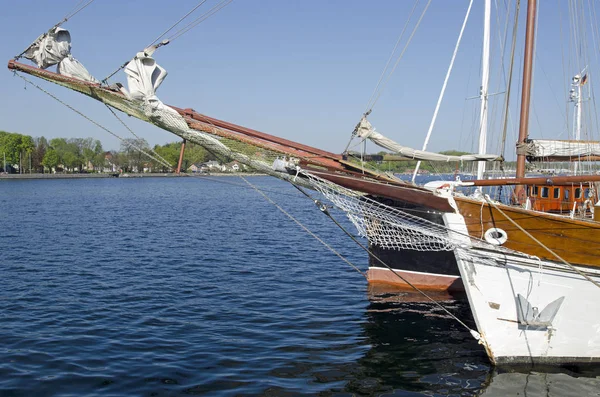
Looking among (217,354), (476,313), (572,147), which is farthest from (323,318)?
(572,147)

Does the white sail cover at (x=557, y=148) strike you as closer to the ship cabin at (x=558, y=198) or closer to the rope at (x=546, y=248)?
the ship cabin at (x=558, y=198)

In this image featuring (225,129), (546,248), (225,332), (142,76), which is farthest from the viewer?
(225,332)

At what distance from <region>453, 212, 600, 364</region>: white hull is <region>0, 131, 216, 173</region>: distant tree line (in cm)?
10571

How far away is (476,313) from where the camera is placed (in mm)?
10477

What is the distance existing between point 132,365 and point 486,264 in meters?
6.48

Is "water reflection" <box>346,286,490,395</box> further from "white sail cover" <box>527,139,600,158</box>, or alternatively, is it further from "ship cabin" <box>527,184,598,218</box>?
"white sail cover" <box>527,139,600,158</box>

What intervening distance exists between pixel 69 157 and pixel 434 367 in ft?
509

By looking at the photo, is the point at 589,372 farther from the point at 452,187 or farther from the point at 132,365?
the point at 132,365

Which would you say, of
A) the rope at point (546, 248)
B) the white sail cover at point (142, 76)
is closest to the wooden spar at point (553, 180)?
the rope at point (546, 248)

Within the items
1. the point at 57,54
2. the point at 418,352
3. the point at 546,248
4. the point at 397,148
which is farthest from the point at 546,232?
the point at 57,54

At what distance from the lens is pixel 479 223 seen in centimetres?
1021

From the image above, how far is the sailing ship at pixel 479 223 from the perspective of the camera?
392 inches

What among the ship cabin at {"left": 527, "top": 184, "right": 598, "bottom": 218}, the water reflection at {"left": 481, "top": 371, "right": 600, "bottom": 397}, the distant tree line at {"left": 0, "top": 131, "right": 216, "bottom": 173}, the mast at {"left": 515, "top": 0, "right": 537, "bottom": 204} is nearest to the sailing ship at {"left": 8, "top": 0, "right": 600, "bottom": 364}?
the water reflection at {"left": 481, "top": 371, "right": 600, "bottom": 397}

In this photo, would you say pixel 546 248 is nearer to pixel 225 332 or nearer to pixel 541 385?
pixel 541 385
